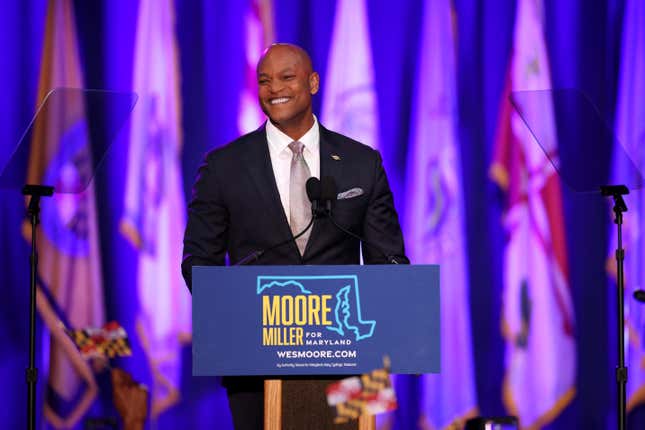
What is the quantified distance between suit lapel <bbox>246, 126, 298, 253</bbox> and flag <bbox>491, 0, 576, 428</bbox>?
1772 mm

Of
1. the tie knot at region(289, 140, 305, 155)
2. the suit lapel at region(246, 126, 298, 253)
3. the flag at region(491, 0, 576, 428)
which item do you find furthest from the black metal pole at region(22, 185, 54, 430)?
the flag at region(491, 0, 576, 428)

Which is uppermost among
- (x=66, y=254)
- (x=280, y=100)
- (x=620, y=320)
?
(x=280, y=100)

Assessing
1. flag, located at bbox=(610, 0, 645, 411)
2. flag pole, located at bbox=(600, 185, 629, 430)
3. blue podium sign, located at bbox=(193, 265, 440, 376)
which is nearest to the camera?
blue podium sign, located at bbox=(193, 265, 440, 376)

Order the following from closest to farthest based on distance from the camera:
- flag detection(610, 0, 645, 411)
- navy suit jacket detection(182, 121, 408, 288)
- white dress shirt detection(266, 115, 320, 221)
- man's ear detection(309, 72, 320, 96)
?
navy suit jacket detection(182, 121, 408, 288) < white dress shirt detection(266, 115, 320, 221) < man's ear detection(309, 72, 320, 96) < flag detection(610, 0, 645, 411)

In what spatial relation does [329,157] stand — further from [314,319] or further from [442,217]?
[442,217]

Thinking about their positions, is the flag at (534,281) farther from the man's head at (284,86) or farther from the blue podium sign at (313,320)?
the blue podium sign at (313,320)

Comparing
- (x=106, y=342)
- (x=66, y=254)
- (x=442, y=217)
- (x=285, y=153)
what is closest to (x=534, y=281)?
(x=442, y=217)

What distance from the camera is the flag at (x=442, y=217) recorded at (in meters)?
4.26

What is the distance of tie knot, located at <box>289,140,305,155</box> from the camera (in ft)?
9.45

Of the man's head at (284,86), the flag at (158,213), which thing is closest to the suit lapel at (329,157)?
the man's head at (284,86)

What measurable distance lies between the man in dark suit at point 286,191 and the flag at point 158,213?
1.39 meters

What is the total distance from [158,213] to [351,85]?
111cm

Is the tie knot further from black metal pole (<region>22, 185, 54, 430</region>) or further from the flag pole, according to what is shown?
the flag pole

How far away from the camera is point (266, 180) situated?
9.14 ft
